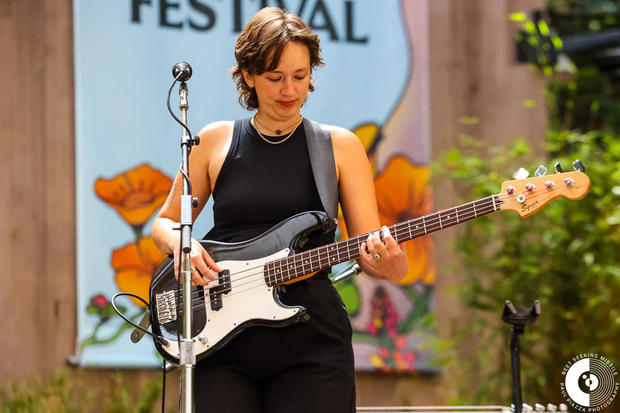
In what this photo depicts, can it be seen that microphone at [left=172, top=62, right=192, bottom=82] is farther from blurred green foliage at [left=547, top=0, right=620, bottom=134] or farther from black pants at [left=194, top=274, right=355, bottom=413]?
blurred green foliage at [left=547, top=0, right=620, bottom=134]

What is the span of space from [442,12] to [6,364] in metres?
3.14

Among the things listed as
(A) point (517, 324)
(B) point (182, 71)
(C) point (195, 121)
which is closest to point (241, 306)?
(B) point (182, 71)

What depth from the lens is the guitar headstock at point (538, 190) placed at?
6.13 feet

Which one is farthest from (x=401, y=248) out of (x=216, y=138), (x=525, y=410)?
(x=525, y=410)

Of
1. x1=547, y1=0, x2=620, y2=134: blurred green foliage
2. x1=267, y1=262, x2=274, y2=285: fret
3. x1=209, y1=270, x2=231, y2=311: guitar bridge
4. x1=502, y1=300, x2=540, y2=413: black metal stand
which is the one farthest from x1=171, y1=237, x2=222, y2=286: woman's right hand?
x1=547, y1=0, x2=620, y2=134: blurred green foliage

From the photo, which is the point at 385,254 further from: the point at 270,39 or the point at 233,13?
the point at 233,13

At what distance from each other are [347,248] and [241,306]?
30 centimetres

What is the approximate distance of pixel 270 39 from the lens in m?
1.80

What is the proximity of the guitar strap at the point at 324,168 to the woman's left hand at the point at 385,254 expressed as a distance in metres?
0.11

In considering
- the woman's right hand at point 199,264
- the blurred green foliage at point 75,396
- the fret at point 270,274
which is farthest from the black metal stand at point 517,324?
the blurred green foliage at point 75,396

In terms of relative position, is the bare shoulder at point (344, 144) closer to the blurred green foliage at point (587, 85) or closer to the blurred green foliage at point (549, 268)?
the blurred green foliage at point (549, 268)

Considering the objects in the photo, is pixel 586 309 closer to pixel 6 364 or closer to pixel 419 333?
pixel 419 333

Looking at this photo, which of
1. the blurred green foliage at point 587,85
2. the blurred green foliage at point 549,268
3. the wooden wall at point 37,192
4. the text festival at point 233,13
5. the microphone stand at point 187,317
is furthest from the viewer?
the blurred green foliage at point 587,85

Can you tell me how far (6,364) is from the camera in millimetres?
3777
